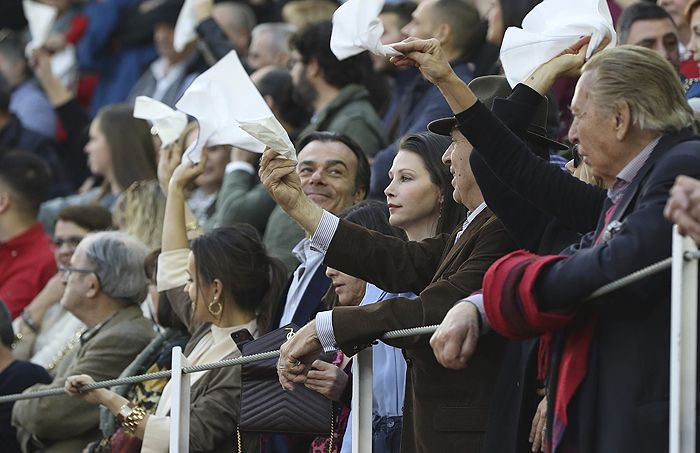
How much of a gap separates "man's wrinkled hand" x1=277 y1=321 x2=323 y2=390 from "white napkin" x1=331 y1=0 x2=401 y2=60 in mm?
Result: 915

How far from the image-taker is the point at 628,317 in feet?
11.5

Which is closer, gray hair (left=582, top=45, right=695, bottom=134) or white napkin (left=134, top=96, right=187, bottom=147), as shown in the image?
gray hair (left=582, top=45, right=695, bottom=134)

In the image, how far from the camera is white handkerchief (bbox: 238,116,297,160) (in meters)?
4.74

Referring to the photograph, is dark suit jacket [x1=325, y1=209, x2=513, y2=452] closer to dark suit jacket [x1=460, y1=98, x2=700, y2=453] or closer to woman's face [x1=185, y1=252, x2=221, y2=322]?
dark suit jacket [x1=460, y1=98, x2=700, y2=453]

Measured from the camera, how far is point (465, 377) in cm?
434

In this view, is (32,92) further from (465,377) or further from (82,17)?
(465,377)

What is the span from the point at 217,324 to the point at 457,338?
230 cm

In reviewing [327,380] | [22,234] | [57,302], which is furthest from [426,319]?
[22,234]

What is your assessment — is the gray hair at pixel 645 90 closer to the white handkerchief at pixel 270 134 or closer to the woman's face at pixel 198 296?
the white handkerchief at pixel 270 134

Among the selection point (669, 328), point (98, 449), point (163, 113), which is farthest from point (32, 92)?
point (669, 328)

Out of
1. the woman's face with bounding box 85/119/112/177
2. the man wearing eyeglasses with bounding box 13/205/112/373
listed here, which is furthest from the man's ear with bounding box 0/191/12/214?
the man wearing eyeglasses with bounding box 13/205/112/373

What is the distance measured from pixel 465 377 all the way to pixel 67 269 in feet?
10.1

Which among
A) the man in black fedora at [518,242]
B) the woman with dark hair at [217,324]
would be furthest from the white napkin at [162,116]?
the man in black fedora at [518,242]

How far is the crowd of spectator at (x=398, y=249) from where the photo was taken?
3.54 metres
